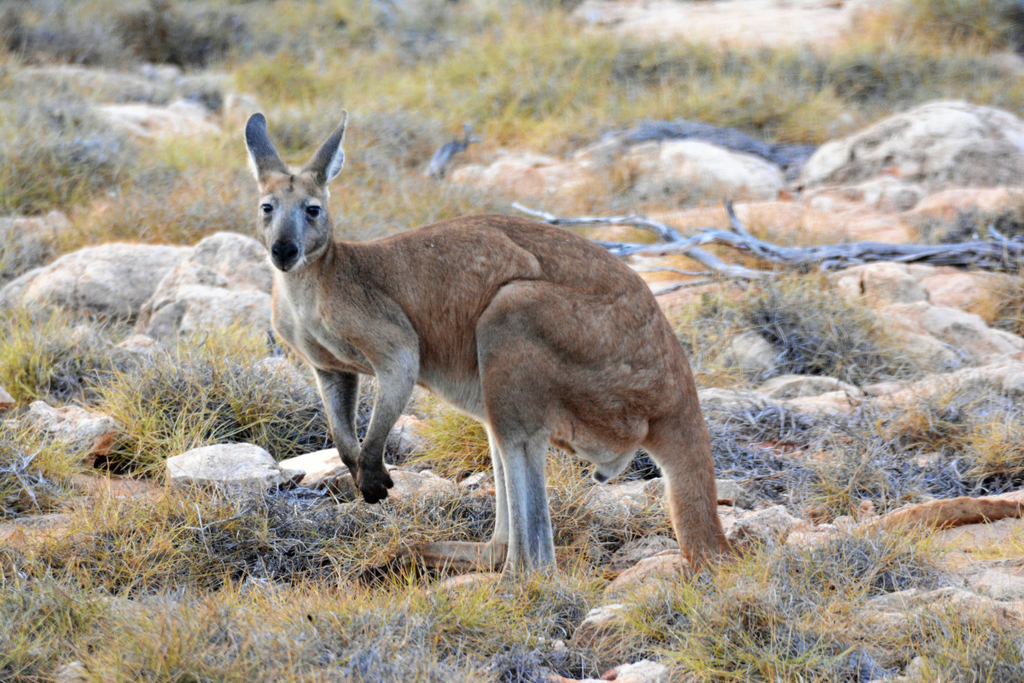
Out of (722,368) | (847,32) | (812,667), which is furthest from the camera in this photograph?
(847,32)

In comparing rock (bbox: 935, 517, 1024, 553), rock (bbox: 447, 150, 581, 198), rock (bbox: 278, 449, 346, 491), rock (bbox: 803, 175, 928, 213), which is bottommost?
rock (bbox: 803, 175, 928, 213)

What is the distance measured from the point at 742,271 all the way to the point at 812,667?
4.44 meters

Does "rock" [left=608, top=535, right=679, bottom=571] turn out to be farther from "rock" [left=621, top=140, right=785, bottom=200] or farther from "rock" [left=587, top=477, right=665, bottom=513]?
"rock" [left=621, top=140, right=785, bottom=200]

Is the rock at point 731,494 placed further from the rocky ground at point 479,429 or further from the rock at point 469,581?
the rock at point 469,581

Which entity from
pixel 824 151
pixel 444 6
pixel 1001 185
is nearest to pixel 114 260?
pixel 824 151

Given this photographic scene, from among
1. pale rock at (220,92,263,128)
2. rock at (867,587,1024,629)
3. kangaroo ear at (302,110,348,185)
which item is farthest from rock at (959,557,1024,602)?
pale rock at (220,92,263,128)

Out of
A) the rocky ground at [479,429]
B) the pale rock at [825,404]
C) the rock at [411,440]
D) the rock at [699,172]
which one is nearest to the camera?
the rocky ground at [479,429]

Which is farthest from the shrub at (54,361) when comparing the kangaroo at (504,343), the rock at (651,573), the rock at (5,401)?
the rock at (651,573)

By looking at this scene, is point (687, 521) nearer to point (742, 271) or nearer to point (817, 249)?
point (742, 271)

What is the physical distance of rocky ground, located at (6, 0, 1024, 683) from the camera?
304cm

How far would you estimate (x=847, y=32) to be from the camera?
14766 millimetres

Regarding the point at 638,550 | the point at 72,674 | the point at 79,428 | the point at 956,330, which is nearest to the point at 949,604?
the point at 638,550

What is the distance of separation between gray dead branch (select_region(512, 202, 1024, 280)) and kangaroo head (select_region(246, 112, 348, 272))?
3.20 metres

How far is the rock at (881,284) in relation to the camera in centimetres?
717
